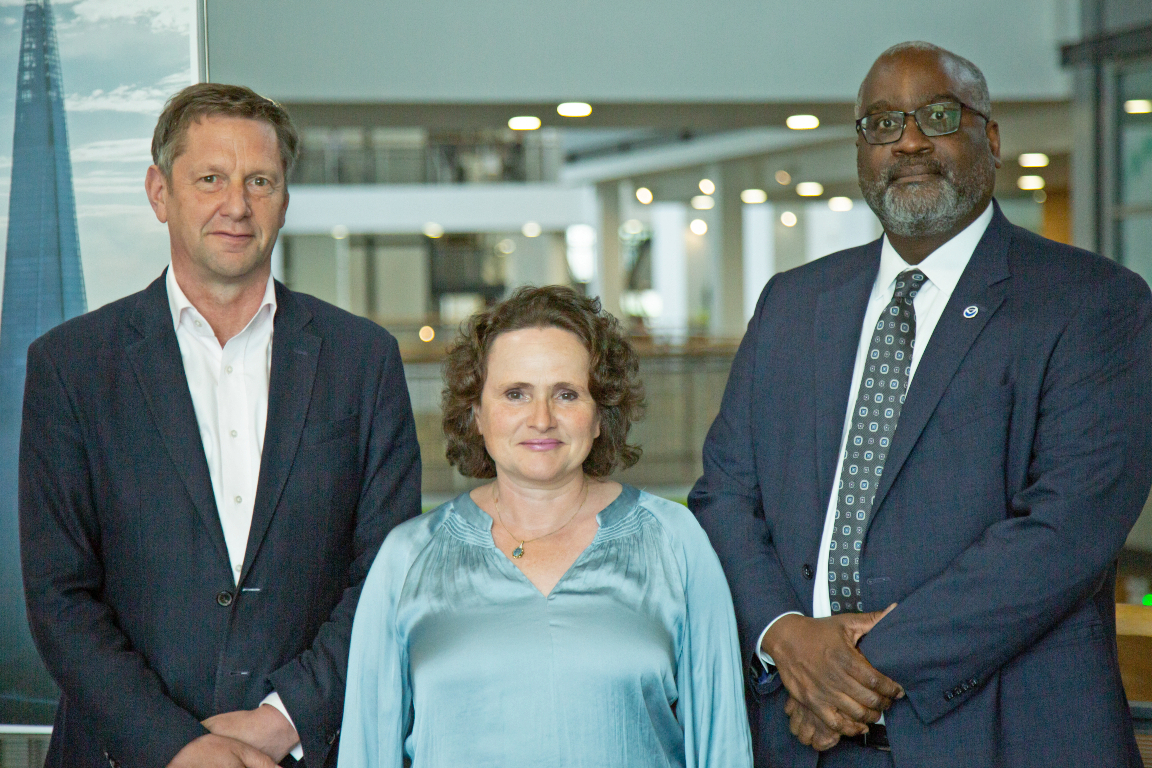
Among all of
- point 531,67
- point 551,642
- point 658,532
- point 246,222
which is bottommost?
point 551,642

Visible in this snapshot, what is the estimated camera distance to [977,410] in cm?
212

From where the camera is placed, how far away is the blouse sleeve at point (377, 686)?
200 cm

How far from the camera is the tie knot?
2.31 meters

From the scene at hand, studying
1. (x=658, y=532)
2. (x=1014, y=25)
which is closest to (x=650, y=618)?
(x=658, y=532)

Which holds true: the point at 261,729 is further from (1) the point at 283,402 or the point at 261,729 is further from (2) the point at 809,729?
(2) the point at 809,729

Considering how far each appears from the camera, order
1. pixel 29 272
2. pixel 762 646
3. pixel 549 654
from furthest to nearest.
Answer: pixel 29 272 → pixel 762 646 → pixel 549 654

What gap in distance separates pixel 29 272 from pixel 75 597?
1.26m

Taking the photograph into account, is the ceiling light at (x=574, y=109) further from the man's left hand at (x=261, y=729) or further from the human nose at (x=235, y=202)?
the man's left hand at (x=261, y=729)

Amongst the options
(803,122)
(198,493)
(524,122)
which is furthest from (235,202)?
(803,122)

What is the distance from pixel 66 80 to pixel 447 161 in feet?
67.5

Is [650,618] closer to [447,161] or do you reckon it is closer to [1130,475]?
[1130,475]

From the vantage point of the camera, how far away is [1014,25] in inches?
302

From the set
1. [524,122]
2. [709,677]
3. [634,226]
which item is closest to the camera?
[709,677]

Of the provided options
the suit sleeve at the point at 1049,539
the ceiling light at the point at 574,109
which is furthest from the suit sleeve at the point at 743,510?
the ceiling light at the point at 574,109
